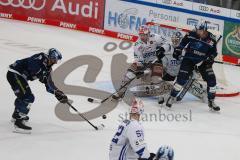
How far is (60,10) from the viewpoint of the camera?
18125 mm

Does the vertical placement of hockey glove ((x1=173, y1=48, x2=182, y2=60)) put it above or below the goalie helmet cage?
above

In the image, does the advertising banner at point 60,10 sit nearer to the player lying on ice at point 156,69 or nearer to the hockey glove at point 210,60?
the player lying on ice at point 156,69

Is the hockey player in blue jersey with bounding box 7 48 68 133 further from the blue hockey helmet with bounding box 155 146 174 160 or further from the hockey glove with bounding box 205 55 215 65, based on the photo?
the blue hockey helmet with bounding box 155 146 174 160

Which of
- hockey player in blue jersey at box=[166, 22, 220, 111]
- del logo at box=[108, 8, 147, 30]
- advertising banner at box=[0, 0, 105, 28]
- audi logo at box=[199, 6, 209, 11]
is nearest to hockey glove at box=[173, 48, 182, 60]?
hockey player in blue jersey at box=[166, 22, 220, 111]

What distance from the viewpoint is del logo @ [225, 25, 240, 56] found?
1630cm

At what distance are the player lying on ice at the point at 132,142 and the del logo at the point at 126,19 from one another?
420 inches

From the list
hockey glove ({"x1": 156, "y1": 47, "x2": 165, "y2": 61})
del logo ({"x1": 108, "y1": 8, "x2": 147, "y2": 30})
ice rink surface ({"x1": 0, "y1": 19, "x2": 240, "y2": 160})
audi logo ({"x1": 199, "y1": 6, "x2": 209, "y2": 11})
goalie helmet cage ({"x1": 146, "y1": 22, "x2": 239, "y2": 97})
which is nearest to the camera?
ice rink surface ({"x1": 0, "y1": 19, "x2": 240, "y2": 160})

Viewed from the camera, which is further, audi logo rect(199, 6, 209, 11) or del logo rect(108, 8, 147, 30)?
del logo rect(108, 8, 147, 30)

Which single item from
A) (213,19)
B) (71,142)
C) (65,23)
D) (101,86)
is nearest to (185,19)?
(213,19)

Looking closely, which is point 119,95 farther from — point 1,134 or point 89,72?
point 1,134

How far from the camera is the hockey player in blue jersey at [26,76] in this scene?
9.45 m

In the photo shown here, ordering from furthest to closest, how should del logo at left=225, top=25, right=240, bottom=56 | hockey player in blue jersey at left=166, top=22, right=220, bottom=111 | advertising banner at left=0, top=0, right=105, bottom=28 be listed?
advertising banner at left=0, top=0, right=105, bottom=28, del logo at left=225, top=25, right=240, bottom=56, hockey player in blue jersey at left=166, top=22, right=220, bottom=111

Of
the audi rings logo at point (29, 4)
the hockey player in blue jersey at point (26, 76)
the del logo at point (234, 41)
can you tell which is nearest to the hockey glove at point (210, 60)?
the hockey player in blue jersey at point (26, 76)

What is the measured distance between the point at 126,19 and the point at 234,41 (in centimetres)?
329
